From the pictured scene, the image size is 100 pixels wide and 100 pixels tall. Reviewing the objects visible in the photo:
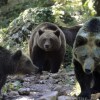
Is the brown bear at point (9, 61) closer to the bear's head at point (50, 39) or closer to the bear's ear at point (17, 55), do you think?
the bear's ear at point (17, 55)

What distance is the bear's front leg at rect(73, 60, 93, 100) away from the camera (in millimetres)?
6344

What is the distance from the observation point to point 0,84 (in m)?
7.35

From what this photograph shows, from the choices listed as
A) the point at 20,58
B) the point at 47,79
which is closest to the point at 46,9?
the point at 47,79

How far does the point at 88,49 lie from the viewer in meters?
5.82

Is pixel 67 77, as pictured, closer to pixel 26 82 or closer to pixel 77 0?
pixel 26 82

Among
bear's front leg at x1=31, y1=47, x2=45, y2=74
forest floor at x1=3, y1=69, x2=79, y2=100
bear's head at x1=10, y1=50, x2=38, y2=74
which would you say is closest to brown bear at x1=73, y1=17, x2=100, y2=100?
forest floor at x1=3, y1=69, x2=79, y2=100

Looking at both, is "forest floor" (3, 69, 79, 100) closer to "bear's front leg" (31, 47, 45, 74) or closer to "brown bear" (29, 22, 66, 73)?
"bear's front leg" (31, 47, 45, 74)

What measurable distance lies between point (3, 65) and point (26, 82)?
1.47m

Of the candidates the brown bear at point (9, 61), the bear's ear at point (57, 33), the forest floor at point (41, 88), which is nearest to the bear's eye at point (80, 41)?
the forest floor at point (41, 88)

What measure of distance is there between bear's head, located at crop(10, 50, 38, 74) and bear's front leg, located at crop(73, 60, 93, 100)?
76.0 inches

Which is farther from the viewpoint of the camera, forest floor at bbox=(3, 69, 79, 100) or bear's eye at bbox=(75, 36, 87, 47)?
forest floor at bbox=(3, 69, 79, 100)

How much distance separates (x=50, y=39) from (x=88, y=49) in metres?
6.38

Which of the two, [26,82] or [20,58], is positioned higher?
[20,58]

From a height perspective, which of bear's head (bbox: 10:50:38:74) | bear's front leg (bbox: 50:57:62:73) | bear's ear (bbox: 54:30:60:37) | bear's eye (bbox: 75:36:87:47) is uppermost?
bear's eye (bbox: 75:36:87:47)
